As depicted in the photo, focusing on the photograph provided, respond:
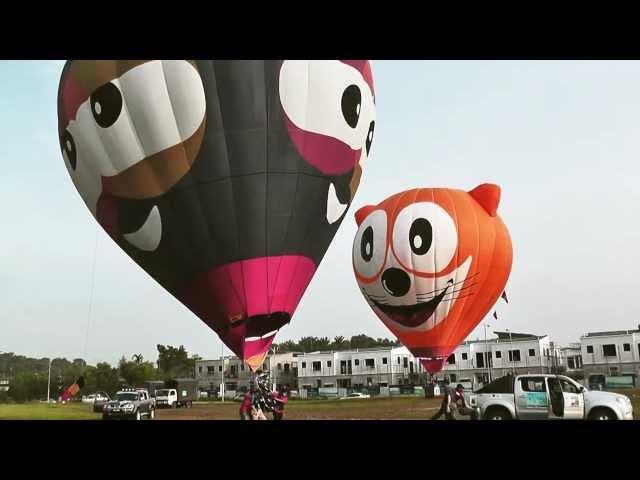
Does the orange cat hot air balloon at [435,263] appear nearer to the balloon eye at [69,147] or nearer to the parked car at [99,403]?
the balloon eye at [69,147]

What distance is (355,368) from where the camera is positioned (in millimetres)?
37750

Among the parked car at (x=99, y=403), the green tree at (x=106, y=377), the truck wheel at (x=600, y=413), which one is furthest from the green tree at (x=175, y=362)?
the truck wheel at (x=600, y=413)

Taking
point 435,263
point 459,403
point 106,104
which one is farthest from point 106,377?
point 106,104

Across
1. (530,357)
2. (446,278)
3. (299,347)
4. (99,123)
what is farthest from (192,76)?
(299,347)

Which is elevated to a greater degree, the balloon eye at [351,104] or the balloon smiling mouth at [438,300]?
the balloon eye at [351,104]

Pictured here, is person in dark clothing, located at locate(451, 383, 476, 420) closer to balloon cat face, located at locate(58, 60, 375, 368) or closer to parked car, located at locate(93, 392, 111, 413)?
balloon cat face, located at locate(58, 60, 375, 368)

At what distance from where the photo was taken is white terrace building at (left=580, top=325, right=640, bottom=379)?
30.8 meters

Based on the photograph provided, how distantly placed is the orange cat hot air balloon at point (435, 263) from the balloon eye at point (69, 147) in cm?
726

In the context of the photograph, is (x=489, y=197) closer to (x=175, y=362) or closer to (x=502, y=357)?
(x=502, y=357)

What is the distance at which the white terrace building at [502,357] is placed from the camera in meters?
30.7

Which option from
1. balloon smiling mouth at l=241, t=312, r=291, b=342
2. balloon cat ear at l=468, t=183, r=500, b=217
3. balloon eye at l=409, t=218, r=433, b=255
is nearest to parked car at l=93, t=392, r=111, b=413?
balloon smiling mouth at l=241, t=312, r=291, b=342

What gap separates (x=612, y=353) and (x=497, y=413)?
955 inches
